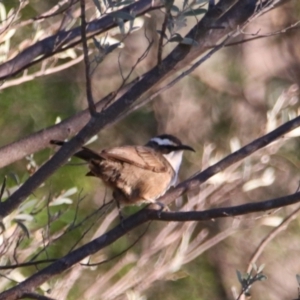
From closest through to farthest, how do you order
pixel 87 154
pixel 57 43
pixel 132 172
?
pixel 57 43
pixel 87 154
pixel 132 172

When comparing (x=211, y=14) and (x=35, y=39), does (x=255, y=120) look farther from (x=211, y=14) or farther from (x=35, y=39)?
(x=211, y=14)

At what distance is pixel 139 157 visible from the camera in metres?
4.84

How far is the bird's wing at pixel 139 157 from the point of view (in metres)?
4.59

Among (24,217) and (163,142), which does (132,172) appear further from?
(24,217)

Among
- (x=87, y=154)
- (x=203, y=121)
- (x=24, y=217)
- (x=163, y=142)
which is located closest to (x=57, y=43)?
(x=87, y=154)

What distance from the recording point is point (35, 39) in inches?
171

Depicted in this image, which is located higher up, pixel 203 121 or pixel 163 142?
pixel 163 142

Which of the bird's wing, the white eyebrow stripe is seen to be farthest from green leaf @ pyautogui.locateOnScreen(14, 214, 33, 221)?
the white eyebrow stripe

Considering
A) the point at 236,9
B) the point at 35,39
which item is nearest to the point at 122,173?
the point at 35,39

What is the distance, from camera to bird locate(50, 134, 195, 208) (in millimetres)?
4555

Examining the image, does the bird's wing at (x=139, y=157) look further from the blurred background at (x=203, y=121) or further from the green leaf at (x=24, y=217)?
the blurred background at (x=203, y=121)

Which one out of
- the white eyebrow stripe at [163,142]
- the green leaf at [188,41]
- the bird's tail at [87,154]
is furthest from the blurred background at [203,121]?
the green leaf at [188,41]

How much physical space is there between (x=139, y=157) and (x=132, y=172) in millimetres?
110

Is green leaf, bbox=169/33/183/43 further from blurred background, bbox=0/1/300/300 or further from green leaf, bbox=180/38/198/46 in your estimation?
blurred background, bbox=0/1/300/300
